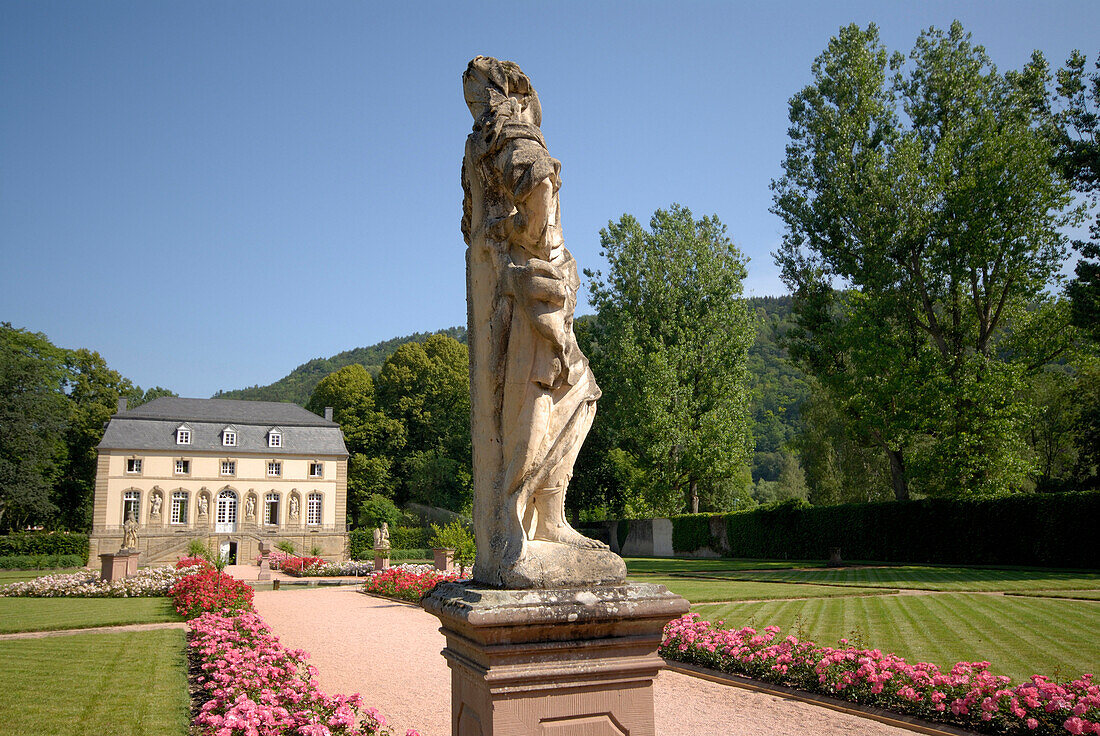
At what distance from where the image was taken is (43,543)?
41.0m

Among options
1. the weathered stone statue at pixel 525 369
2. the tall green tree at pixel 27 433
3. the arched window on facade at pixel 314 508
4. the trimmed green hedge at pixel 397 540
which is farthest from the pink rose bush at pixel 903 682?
the tall green tree at pixel 27 433

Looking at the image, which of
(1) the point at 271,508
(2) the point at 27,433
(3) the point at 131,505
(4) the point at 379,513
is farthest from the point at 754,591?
(2) the point at 27,433

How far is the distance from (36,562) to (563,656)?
146ft

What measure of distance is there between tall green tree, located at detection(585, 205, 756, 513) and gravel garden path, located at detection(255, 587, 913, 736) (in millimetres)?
19930

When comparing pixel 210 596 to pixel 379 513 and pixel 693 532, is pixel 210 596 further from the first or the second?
pixel 379 513

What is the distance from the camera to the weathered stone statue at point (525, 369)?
11.3 feet

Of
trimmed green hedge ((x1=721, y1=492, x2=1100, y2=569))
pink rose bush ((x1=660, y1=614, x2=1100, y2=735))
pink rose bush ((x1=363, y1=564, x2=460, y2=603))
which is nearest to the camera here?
pink rose bush ((x1=660, y1=614, x2=1100, y2=735))

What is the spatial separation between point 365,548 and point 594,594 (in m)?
41.3

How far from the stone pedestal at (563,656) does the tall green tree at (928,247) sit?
25873 mm

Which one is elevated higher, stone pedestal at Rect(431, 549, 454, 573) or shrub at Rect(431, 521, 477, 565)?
shrub at Rect(431, 521, 477, 565)

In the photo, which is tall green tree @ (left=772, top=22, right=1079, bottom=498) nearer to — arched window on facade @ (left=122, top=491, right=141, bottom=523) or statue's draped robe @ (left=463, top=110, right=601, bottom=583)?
statue's draped robe @ (left=463, top=110, right=601, bottom=583)

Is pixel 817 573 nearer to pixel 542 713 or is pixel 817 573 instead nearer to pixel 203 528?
pixel 542 713

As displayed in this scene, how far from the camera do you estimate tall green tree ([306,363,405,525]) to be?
176ft

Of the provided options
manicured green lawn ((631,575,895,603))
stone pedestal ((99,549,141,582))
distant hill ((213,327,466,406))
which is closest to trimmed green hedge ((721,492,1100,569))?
manicured green lawn ((631,575,895,603))
